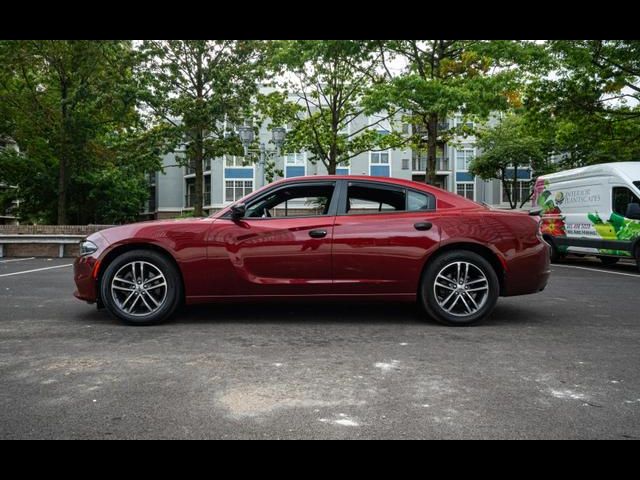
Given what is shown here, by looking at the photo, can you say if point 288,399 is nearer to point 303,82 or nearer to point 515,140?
point 303,82

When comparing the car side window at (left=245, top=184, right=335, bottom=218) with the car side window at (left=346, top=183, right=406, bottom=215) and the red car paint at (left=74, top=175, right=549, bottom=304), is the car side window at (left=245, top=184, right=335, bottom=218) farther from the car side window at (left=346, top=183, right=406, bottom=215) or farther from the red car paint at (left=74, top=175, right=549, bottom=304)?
the car side window at (left=346, top=183, right=406, bottom=215)

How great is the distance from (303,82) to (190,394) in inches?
950

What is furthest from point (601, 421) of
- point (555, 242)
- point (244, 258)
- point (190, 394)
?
point (555, 242)

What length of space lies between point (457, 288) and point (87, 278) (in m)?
3.78

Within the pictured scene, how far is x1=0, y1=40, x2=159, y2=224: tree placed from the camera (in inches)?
866

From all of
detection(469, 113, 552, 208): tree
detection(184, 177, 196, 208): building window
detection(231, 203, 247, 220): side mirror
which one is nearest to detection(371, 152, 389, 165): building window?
detection(469, 113, 552, 208): tree

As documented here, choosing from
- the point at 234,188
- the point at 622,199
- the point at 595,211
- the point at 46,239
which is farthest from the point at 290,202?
the point at 234,188

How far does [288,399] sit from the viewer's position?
3.11 metres

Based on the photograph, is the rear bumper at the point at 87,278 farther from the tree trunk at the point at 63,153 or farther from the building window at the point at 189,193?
the building window at the point at 189,193

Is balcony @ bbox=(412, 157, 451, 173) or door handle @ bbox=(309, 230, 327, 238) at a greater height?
balcony @ bbox=(412, 157, 451, 173)

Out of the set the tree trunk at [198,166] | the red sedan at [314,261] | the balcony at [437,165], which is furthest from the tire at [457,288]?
the balcony at [437,165]

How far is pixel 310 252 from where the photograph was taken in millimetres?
5301

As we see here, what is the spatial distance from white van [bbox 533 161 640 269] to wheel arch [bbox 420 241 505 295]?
8038 mm

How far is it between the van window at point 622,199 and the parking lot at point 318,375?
283 inches
